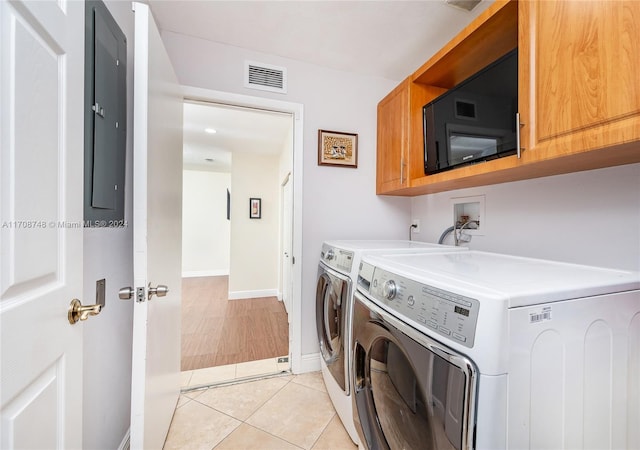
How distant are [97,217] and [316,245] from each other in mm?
1369

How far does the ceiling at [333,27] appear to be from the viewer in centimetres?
149

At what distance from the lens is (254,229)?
14.0ft

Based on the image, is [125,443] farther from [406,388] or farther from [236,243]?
[236,243]

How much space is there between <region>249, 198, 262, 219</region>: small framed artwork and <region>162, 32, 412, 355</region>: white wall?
2.43 metres

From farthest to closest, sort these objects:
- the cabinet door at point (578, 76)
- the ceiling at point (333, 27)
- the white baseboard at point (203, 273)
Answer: the white baseboard at point (203, 273), the ceiling at point (333, 27), the cabinet door at point (578, 76)

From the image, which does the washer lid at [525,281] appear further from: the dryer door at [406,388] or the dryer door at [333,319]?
the dryer door at [333,319]

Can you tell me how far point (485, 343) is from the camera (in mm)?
562

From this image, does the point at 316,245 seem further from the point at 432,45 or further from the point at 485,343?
the point at 432,45

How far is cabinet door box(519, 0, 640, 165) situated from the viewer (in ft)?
2.39

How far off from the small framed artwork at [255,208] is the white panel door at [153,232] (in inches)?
108

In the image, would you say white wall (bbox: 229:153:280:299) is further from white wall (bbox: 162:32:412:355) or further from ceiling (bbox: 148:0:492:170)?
ceiling (bbox: 148:0:492:170)

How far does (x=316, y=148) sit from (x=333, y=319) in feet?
4.27

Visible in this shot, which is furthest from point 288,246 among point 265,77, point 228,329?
point 265,77

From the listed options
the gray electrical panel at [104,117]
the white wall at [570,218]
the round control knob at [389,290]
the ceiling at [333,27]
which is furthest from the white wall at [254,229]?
the round control knob at [389,290]
